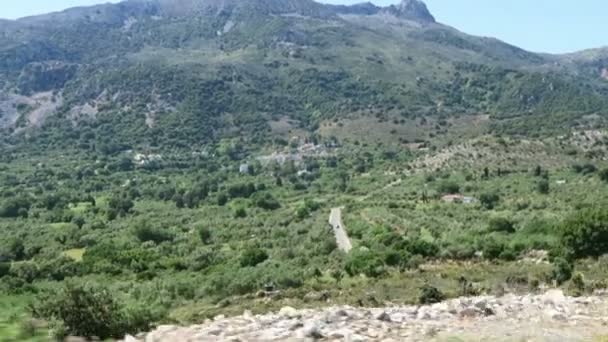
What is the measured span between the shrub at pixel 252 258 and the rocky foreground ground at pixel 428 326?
35.6m

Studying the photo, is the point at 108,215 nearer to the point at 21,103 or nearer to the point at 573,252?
the point at 573,252

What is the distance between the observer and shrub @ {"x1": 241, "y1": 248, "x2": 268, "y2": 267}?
47.4m

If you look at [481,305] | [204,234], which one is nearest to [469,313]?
[481,305]

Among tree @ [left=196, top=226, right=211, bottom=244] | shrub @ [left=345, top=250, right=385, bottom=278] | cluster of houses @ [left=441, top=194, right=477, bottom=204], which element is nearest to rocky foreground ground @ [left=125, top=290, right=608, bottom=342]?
shrub @ [left=345, top=250, right=385, bottom=278]

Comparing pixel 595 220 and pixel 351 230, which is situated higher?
pixel 595 220

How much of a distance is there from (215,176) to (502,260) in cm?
8092

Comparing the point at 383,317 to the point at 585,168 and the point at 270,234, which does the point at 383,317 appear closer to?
the point at 270,234

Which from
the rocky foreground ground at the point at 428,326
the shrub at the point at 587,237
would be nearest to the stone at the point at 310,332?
the rocky foreground ground at the point at 428,326

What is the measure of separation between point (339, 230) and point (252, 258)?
14.5 m

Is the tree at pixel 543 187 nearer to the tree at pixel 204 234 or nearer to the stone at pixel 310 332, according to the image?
the tree at pixel 204 234

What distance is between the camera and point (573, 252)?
Answer: 34.8 meters

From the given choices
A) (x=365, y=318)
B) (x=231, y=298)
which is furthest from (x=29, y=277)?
(x=365, y=318)

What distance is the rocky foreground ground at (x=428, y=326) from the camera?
9016 millimetres

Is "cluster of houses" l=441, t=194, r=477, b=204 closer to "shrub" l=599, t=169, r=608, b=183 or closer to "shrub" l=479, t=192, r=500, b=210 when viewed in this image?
"shrub" l=479, t=192, r=500, b=210
